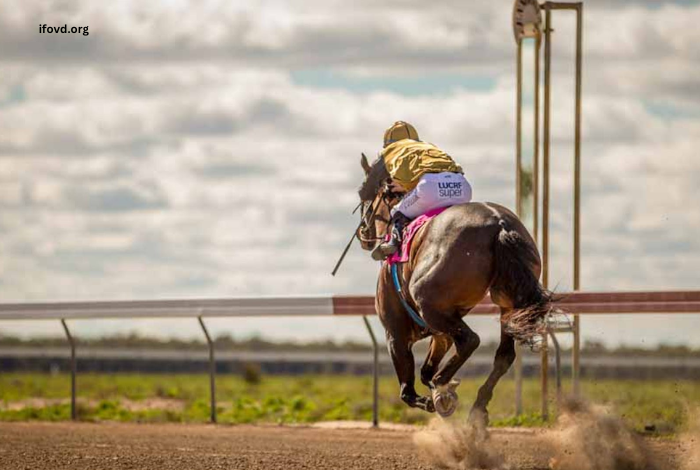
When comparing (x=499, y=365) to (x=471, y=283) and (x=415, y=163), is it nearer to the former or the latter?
(x=471, y=283)

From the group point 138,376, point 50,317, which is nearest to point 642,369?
point 50,317

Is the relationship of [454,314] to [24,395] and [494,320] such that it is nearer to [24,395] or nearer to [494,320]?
[494,320]

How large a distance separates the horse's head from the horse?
3.66 ft

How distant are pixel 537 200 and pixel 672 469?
202 inches

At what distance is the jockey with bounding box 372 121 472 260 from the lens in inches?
428

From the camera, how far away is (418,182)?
11102 millimetres

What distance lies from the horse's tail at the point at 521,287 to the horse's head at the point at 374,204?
231 centimetres

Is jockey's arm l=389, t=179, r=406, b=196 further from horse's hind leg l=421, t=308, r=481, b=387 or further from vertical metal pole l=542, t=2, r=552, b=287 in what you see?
vertical metal pole l=542, t=2, r=552, b=287

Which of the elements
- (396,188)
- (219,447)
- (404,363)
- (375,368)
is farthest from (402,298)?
(375,368)

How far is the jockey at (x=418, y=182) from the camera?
35.7ft

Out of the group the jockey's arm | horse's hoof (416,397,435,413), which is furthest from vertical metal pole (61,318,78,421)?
horse's hoof (416,397,435,413)

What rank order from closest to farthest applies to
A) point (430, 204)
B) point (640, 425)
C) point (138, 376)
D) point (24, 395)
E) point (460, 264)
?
point (460, 264) < point (430, 204) < point (640, 425) < point (24, 395) < point (138, 376)

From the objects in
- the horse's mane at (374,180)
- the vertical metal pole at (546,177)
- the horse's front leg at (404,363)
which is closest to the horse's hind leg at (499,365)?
the horse's front leg at (404,363)

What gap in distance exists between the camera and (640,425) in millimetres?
13570
